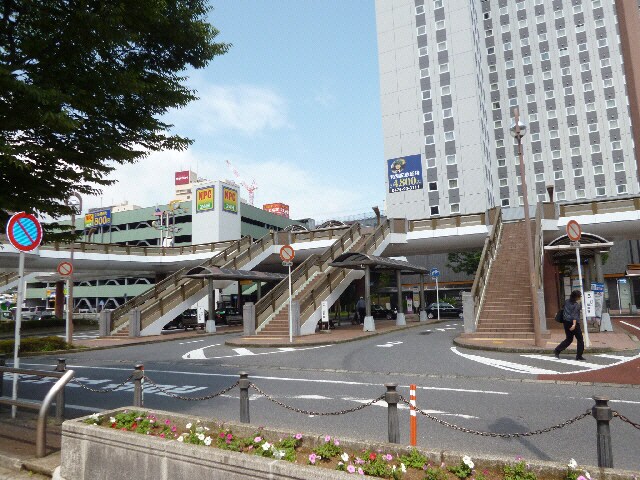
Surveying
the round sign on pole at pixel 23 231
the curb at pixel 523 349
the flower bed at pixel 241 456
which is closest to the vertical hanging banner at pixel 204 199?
the curb at pixel 523 349

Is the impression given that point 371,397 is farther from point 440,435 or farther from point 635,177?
point 635,177

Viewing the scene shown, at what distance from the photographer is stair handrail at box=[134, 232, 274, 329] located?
85.8ft

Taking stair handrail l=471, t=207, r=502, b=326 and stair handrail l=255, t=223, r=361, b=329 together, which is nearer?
stair handrail l=471, t=207, r=502, b=326

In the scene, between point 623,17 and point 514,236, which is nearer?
point 623,17

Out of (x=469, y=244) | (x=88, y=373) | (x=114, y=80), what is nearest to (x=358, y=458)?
(x=114, y=80)

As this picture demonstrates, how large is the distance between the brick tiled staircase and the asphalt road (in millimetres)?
2558

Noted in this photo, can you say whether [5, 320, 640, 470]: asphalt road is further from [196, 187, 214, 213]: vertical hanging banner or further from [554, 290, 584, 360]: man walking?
[196, 187, 214, 213]: vertical hanging banner

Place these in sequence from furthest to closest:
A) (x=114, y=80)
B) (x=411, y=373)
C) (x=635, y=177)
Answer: (x=635, y=177), (x=411, y=373), (x=114, y=80)

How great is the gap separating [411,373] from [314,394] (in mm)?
3228

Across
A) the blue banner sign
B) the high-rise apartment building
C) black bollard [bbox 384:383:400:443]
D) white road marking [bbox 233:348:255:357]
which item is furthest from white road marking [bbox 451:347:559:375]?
the blue banner sign

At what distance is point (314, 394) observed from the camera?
31.3 feet

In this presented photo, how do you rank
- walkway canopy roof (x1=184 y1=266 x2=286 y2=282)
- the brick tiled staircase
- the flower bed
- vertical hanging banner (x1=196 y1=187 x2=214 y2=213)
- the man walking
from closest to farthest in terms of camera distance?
the flower bed < the man walking < the brick tiled staircase < walkway canopy roof (x1=184 y1=266 x2=286 y2=282) < vertical hanging banner (x1=196 y1=187 x2=214 y2=213)

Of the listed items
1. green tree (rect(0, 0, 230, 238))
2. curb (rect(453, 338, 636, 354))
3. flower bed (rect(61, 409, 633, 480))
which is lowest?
curb (rect(453, 338, 636, 354))

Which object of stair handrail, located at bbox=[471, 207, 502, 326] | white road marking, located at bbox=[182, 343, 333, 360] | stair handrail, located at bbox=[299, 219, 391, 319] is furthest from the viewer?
stair handrail, located at bbox=[299, 219, 391, 319]
